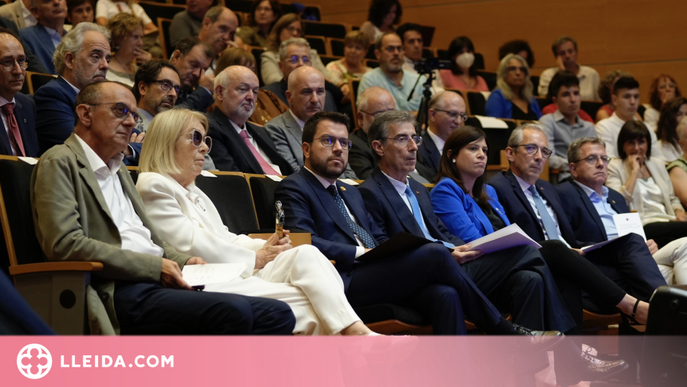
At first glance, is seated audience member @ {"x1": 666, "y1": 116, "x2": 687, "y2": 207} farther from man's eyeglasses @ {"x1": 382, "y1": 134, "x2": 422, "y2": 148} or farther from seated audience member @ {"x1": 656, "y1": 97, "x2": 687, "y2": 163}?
man's eyeglasses @ {"x1": 382, "y1": 134, "x2": 422, "y2": 148}

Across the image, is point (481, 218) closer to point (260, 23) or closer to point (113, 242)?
point (113, 242)

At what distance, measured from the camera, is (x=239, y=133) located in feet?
10.9

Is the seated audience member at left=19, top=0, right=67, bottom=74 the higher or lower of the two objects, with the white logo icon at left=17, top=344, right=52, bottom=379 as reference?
higher

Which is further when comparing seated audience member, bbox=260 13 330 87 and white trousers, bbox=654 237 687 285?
seated audience member, bbox=260 13 330 87

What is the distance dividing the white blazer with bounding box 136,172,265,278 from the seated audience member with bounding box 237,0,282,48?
3302 millimetres

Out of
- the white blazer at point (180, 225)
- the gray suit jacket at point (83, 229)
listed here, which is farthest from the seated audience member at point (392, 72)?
the gray suit jacket at point (83, 229)

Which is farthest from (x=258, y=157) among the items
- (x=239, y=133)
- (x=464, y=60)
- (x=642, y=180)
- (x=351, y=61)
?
(x=464, y=60)

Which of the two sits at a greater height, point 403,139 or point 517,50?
point 517,50

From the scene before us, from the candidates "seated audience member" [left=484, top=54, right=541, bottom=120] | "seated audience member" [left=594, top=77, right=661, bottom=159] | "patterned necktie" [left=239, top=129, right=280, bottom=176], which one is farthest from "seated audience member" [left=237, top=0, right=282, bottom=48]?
"seated audience member" [left=594, top=77, right=661, bottom=159]

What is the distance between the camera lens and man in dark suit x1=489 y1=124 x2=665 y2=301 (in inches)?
121

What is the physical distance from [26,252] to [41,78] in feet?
5.33

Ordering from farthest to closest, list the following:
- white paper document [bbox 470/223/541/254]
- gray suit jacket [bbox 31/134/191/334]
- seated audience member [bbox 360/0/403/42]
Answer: seated audience member [bbox 360/0/403/42] < white paper document [bbox 470/223/541/254] < gray suit jacket [bbox 31/134/191/334]

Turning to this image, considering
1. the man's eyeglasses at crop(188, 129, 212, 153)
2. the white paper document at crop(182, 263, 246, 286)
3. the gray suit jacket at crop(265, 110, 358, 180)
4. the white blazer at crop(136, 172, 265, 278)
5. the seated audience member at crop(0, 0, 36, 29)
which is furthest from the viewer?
the seated audience member at crop(0, 0, 36, 29)

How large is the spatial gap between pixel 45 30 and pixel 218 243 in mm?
2247
